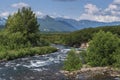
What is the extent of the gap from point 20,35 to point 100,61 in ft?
179

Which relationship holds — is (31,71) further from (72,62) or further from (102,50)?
(102,50)

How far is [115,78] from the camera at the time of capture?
6756 cm

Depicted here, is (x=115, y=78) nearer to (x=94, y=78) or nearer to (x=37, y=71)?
(x=94, y=78)

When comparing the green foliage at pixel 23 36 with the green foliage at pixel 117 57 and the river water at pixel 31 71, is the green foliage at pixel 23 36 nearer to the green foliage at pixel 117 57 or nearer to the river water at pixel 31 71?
the river water at pixel 31 71

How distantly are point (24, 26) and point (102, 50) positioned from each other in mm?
62521

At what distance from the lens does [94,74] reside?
7219 cm

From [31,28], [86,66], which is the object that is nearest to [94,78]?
[86,66]

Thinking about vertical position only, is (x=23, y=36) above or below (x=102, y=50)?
above

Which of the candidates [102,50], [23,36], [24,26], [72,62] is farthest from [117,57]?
[24,26]

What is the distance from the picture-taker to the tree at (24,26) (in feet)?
443

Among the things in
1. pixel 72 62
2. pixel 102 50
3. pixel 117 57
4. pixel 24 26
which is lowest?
pixel 72 62

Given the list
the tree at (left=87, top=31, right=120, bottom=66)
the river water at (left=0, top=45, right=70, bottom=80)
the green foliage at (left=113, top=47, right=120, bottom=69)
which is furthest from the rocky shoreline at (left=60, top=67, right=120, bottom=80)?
the tree at (left=87, top=31, right=120, bottom=66)

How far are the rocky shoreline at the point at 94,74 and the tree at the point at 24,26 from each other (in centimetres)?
5613

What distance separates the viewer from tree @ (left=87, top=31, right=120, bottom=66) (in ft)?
268
